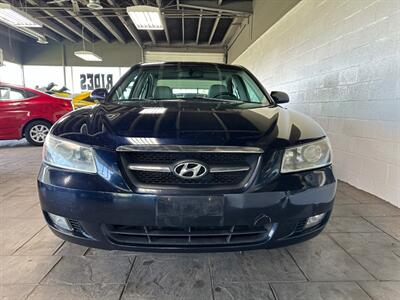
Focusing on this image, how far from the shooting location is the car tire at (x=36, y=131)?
6.23 meters

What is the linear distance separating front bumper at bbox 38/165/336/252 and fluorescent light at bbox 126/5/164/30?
17.8 feet

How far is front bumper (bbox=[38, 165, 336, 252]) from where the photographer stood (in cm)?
131

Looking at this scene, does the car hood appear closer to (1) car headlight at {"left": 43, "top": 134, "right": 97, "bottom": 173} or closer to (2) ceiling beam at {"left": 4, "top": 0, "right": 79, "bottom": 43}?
(1) car headlight at {"left": 43, "top": 134, "right": 97, "bottom": 173}

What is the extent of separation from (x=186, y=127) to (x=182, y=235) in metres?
0.51

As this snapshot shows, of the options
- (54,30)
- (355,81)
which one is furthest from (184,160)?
(54,30)

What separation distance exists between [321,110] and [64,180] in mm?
3626

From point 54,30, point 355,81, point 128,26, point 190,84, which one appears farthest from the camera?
point 54,30

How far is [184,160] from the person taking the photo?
1321 millimetres

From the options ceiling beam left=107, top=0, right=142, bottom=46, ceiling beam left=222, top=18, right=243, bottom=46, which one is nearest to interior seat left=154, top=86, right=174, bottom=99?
ceiling beam left=107, top=0, right=142, bottom=46

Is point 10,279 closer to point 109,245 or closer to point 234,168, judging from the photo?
point 109,245

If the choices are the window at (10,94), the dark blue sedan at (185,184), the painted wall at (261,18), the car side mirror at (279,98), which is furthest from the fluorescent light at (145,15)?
the dark blue sedan at (185,184)

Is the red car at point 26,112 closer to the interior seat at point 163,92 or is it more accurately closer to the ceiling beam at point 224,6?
the ceiling beam at point 224,6

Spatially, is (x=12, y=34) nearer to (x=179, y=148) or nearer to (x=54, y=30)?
(x=54, y=30)

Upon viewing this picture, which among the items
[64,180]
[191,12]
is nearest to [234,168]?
[64,180]
